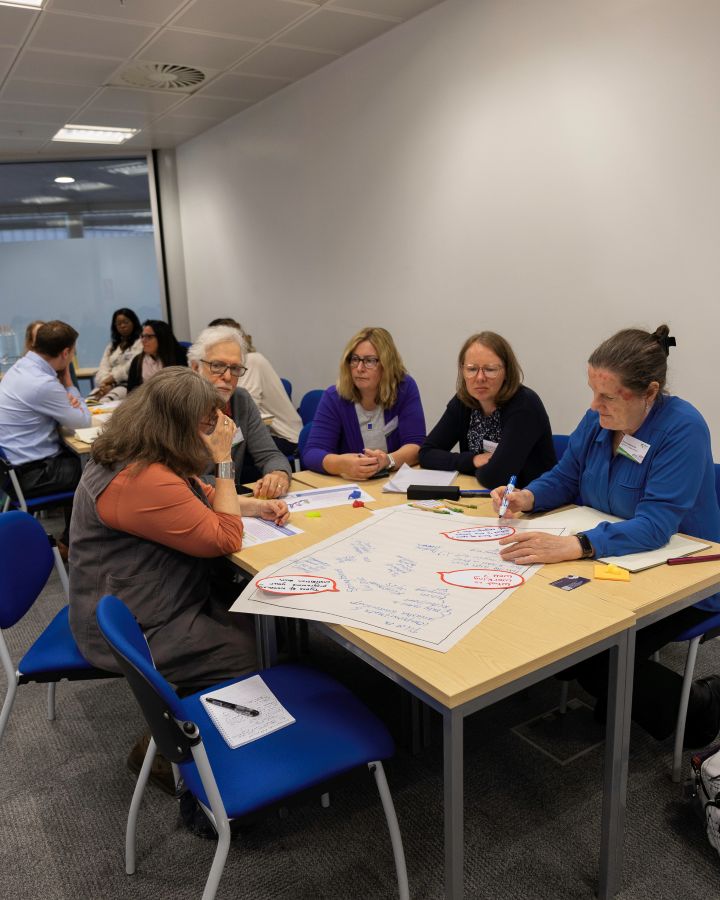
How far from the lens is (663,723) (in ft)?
6.84

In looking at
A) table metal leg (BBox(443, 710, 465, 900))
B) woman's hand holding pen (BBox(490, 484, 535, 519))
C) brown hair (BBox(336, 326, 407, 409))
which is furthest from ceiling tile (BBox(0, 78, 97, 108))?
table metal leg (BBox(443, 710, 465, 900))

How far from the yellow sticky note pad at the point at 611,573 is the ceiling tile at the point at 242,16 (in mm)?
3524

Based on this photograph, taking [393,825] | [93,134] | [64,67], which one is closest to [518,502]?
[393,825]

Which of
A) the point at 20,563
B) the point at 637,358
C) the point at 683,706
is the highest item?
the point at 637,358

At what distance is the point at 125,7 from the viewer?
371cm

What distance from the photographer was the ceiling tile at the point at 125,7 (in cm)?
364

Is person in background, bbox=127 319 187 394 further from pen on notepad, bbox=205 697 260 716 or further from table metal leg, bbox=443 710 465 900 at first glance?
table metal leg, bbox=443 710 465 900

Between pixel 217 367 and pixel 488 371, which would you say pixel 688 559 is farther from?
pixel 217 367

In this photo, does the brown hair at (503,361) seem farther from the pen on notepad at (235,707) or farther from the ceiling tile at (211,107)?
the ceiling tile at (211,107)

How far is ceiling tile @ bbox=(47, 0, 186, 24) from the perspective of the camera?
12.0 ft

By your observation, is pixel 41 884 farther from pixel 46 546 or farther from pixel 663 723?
pixel 663 723

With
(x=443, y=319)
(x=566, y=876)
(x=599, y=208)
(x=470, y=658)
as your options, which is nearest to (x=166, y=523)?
(x=470, y=658)

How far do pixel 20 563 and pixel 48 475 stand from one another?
6.48 feet

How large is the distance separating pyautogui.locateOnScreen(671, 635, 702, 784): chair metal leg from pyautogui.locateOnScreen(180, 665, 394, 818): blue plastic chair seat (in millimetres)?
987
